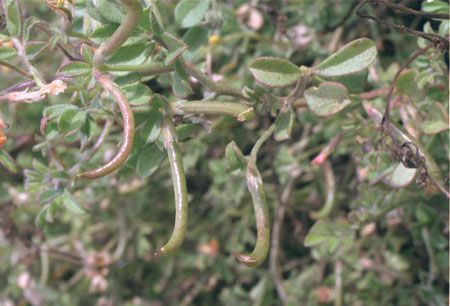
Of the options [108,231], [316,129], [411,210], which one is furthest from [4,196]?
[411,210]

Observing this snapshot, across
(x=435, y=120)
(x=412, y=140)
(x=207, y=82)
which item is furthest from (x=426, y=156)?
(x=207, y=82)

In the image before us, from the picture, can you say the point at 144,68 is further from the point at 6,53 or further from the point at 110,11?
the point at 6,53

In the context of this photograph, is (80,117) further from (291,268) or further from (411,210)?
(291,268)

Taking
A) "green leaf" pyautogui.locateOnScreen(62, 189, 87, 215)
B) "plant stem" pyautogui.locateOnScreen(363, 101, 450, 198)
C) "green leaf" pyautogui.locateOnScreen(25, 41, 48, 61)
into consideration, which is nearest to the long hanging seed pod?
"green leaf" pyautogui.locateOnScreen(25, 41, 48, 61)

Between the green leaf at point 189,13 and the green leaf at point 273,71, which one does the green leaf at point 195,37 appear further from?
the green leaf at point 273,71

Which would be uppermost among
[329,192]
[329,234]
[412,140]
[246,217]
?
[412,140]

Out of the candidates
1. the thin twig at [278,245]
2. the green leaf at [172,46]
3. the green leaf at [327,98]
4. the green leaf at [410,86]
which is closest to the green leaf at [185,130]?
the green leaf at [172,46]
